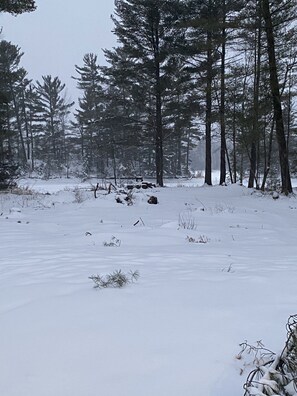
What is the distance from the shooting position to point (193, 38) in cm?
1673

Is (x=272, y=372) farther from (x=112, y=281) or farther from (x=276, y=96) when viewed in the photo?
(x=276, y=96)

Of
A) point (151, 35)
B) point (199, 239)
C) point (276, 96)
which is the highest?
point (151, 35)

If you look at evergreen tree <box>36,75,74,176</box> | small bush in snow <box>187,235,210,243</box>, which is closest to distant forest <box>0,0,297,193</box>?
small bush in snow <box>187,235,210,243</box>

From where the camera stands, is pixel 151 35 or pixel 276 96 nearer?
pixel 276 96

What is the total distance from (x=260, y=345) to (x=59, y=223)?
5.31 m

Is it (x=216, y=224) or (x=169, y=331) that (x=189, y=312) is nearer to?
(x=169, y=331)

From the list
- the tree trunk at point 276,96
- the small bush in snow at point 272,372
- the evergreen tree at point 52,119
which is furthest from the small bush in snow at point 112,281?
the evergreen tree at point 52,119

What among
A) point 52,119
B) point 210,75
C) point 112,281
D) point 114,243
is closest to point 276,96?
point 210,75

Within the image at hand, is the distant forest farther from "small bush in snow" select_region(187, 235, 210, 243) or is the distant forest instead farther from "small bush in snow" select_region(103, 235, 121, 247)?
"small bush in snow" select_region(103, 235, 121, 247)

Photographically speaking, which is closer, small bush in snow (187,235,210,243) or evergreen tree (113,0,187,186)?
small bush in snow (187,235,210,243)

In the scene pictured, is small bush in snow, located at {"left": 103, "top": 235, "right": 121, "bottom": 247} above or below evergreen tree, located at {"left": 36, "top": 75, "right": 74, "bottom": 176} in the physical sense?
below

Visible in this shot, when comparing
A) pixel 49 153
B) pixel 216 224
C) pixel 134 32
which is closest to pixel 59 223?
pixel 216 224

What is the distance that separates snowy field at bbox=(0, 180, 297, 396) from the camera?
149 cm

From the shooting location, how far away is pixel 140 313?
2096 mm
